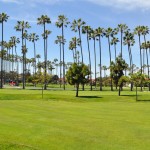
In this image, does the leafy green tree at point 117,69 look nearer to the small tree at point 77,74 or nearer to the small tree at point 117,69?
the small tree at point 117,69

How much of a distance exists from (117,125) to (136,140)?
21.8ft

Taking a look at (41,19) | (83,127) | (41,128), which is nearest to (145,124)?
(83,127)

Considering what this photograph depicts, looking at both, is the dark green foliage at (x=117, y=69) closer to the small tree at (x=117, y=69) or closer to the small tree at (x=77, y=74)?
the small tree at (x=117, y=69)

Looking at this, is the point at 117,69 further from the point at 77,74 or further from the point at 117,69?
the point at 77,74

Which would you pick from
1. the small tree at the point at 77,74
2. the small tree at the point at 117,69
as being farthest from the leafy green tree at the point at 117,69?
the small tree at the point at 77,74

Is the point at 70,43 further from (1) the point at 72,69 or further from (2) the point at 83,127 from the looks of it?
(2) the point at 83,127

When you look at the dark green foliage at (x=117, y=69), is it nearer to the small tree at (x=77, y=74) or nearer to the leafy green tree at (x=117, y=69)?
the leafy green tree at (x=117, y=69)

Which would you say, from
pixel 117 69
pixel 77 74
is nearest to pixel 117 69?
pixel 117 69

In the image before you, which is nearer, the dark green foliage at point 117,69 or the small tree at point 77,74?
the small tree at point 77,74

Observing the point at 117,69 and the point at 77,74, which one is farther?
the point at 117,69

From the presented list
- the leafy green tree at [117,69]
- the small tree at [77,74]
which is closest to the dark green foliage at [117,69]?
the leafy green tree at [117,69]

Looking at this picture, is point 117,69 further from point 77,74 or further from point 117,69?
point 77,74

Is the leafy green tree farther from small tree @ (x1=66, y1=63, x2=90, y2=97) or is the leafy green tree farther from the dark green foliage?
small tree @ (x1=66, y1=63, x2=90, y2=97)

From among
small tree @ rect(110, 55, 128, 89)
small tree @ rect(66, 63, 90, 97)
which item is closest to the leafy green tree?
A: small tree @ rect(110, 55, 128, 89)
